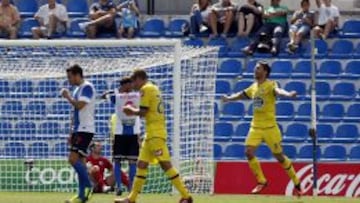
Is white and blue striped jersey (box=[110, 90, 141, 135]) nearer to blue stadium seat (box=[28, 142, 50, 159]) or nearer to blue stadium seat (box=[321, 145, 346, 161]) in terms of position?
blue stadium seat (box=[28, 142, 50, 159])

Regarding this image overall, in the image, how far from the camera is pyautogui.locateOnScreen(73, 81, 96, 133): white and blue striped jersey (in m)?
17.5

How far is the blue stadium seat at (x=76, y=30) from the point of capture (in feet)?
90.9

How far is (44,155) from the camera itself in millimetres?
22578

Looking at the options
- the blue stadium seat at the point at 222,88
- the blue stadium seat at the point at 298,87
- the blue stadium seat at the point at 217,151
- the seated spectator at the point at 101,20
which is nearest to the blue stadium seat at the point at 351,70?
the blue stadium seat at the point at 298,87

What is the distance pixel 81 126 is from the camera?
17.7m

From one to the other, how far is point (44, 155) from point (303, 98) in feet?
20.2

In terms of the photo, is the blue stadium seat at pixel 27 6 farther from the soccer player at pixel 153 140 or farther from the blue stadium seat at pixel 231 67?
the soccer player at pixel 153 140

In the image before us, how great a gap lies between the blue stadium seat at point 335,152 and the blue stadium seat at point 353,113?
93cm

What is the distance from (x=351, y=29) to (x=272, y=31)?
1860 mm

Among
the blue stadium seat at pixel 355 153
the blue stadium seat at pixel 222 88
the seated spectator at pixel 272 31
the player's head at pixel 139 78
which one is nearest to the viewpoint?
the player's head at pixel 139 78

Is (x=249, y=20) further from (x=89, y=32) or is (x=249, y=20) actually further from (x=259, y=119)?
(x=259, y=119)

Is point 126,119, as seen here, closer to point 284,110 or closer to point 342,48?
point 284,110

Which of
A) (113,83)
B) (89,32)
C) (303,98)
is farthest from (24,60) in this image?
(303,98)

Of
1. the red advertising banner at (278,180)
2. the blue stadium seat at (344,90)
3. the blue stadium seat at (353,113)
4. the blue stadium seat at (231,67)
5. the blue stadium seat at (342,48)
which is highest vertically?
the blue stadium seat at (342,48)
